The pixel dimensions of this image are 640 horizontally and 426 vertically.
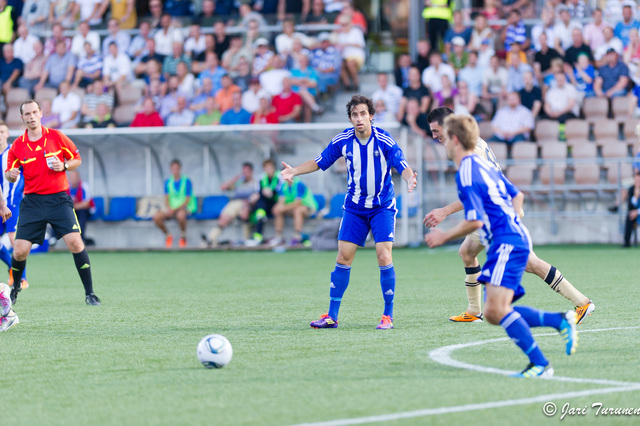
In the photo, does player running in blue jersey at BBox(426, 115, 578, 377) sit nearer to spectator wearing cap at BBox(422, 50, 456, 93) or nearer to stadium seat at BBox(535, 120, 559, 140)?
stadium seat at BBox(535, 120, 559, 140)

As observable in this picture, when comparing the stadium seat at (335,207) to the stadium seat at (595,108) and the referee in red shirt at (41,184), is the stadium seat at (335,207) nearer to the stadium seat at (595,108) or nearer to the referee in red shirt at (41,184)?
the stadium seat at (595,108)

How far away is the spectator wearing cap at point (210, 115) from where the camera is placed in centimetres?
2066

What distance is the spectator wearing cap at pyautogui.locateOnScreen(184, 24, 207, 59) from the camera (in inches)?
885

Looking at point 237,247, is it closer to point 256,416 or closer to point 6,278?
point 6,278

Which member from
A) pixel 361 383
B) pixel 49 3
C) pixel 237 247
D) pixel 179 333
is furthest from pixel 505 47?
pixel 361 383

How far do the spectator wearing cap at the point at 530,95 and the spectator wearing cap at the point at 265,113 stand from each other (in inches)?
206

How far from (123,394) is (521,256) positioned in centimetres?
245

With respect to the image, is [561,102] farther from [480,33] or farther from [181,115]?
[181,115]

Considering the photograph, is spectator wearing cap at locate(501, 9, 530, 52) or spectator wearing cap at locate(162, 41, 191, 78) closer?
spectator wearing cap at locate(501, 9, 530, 52)

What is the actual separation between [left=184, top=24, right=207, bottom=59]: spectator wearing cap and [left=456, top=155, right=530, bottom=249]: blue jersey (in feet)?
57.6

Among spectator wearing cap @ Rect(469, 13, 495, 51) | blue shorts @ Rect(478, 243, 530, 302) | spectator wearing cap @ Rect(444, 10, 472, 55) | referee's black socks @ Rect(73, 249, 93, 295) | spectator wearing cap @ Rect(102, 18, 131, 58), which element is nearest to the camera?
blue shorts @ Rect(478, 243, 530, 302)

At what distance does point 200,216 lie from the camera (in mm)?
20562

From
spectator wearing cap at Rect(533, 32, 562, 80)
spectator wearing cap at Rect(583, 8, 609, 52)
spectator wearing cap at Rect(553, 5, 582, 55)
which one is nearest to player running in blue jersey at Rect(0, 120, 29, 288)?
spectator wearing cap at Rect(533, 32, 562, 80)

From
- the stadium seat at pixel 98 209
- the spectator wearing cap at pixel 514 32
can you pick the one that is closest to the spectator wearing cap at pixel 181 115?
the stadium seat at pixel 98 209
